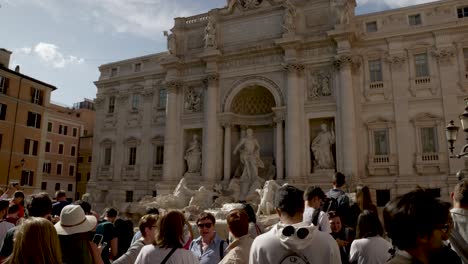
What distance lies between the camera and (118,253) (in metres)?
6.47

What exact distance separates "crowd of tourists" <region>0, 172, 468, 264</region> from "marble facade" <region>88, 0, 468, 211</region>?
1457 centimetres

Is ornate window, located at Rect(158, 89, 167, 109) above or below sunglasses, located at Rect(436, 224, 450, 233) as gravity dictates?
above

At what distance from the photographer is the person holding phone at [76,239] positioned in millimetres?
3838

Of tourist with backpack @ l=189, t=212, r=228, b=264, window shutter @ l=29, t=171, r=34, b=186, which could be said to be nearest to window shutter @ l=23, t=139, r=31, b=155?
window shutter @ l=29, t=171, r=34, b=186

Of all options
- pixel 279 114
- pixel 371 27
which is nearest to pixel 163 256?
pixel 279 114

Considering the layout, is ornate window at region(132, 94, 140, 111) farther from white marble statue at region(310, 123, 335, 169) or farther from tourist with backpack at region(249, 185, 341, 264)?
tourist with backpack at region(249, 185, 341, 264)

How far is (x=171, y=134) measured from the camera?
24.9 meters

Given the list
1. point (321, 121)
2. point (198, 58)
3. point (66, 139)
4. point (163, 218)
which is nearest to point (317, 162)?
point (321, 121)

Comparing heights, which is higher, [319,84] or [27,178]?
[319,84]

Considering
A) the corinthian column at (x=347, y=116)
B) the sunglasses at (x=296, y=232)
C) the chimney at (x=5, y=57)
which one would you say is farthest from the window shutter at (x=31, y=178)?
the sunglasses at (x=296, y=232)

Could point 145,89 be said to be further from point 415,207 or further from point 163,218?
point 415,207

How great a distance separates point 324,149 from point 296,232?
58.8 feet

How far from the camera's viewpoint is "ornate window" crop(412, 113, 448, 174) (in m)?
18.8

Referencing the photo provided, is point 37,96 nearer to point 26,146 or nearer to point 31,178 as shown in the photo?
point 26,146
